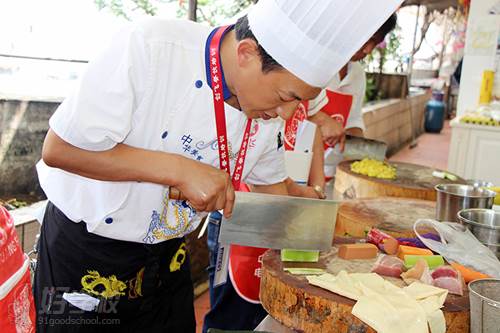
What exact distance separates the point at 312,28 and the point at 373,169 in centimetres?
204

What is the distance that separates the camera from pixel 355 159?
364cm

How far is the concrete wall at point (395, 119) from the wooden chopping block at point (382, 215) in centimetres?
374

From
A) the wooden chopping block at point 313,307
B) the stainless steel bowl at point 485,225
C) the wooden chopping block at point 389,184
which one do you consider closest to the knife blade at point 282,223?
the wooden chopping block at point 313,307

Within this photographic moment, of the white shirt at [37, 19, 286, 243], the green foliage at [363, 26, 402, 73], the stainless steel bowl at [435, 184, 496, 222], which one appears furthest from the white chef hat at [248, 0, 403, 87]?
the green foliage at [363, 26, 402, 73]

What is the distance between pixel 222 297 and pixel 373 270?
103 centimetres

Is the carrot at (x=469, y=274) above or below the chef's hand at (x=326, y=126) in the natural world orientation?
below

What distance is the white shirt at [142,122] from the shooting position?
131cm

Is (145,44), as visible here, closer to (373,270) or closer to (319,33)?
(319,33)

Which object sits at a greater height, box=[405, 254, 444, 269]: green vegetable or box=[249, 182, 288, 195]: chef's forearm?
box=[249, 182, 288, 195]: chef's forearm

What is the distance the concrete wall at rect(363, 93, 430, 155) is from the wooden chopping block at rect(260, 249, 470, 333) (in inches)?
197

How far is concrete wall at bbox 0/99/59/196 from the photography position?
9.21ft

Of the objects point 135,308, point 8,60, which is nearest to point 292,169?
point 135,308

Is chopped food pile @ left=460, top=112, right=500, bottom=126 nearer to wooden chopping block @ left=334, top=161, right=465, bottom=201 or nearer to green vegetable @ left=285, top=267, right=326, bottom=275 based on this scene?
wooden chopping block @ left=334, top=161, right=465, bottom=201

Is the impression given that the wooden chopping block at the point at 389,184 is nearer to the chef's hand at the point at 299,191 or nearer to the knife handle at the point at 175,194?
the chef's hand at the point at 299,191
